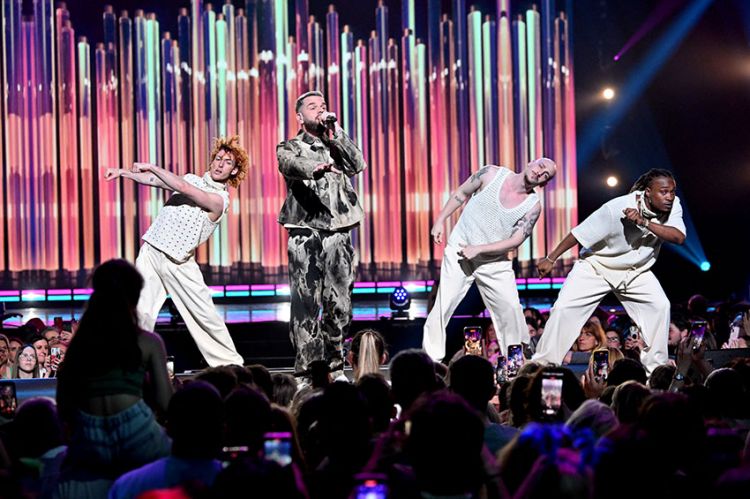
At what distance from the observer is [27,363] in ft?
26.6

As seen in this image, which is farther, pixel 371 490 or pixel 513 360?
pixel 513 360

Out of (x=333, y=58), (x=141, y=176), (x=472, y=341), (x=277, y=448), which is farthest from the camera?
(x=333, y=58)

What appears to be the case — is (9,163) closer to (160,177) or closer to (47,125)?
(47,125)

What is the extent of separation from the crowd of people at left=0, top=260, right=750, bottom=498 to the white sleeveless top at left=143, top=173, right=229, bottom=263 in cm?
244

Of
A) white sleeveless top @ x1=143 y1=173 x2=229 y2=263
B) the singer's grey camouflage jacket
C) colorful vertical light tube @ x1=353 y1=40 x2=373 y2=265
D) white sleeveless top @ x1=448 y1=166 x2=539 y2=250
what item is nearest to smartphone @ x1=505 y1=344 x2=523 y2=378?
white sleeveless top @ x1=448 y1=166 x2=539 y2=250

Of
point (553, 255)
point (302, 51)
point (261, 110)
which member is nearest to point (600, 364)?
point (553, 255)

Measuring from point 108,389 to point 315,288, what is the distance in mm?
2898

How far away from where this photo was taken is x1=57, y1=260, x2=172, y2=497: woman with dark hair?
12.1 ft

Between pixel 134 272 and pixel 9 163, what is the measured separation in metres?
11.4

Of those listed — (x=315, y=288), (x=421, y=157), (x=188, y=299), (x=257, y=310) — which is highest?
(x=421, y=157)

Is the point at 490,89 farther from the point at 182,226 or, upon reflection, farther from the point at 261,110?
the point at 182,226

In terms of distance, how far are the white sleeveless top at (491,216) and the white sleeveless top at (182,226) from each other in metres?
1.79

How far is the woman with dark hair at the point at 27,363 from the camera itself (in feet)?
26.6

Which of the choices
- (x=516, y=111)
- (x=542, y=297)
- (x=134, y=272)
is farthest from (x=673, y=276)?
(x=134, y=272)
